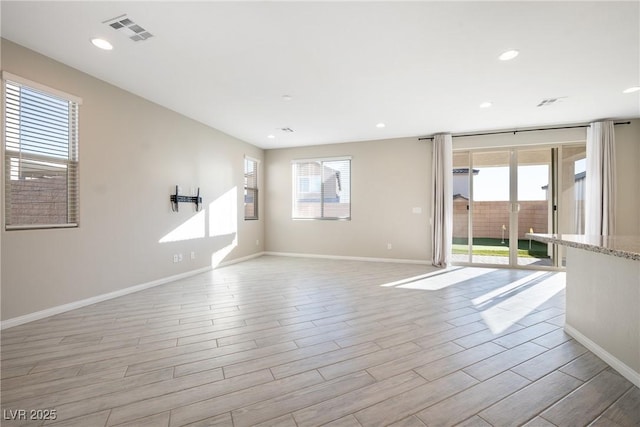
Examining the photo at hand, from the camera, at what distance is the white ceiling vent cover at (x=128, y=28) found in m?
2.32

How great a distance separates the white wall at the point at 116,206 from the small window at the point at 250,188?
1.11m

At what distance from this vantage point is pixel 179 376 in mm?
1875

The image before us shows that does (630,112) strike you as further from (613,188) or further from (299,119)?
(299,119)

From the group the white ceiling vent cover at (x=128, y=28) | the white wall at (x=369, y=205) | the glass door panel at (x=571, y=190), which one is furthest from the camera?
the white wall at (x=369, y=205)

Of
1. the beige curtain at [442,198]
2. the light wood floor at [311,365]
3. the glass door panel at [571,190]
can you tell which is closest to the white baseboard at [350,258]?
the beige curtain at [442,198]

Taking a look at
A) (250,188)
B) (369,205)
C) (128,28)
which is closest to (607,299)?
(369,205)

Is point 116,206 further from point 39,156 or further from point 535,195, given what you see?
point 535,195

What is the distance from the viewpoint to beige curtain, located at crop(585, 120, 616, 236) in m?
4.73

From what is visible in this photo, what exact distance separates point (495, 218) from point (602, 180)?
5.66 ft

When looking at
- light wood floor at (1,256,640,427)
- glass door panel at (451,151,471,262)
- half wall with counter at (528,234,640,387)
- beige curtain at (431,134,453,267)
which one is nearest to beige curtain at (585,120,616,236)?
glass door panel at (451,151,471,262)

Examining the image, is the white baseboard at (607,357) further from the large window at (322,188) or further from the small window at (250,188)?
the small window at (250,188)

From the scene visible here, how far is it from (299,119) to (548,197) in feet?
16.7

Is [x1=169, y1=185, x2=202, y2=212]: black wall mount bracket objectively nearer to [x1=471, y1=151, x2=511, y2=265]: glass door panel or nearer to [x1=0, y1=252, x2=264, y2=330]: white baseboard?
[x1=0, y1=252, x2=264, y2=330]: white baseboard

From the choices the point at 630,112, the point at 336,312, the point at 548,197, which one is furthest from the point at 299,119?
the point at 630,112
